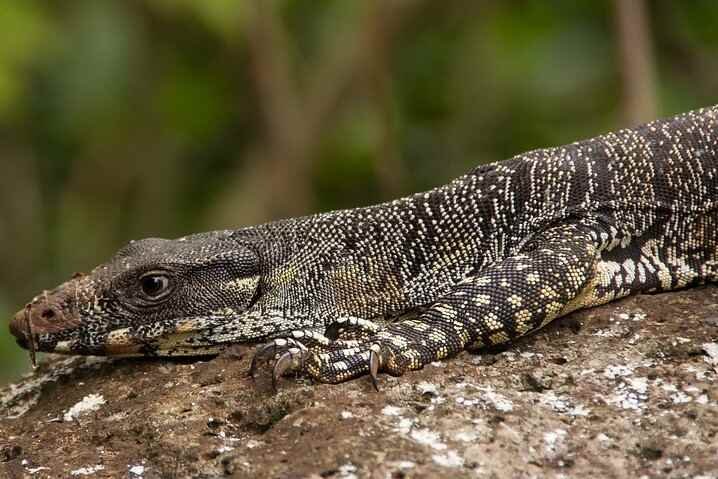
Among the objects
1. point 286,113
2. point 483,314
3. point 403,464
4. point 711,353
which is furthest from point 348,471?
point 286,113

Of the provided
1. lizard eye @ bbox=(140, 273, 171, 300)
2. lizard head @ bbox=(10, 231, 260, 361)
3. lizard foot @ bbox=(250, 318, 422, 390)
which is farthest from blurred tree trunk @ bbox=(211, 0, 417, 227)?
lizard foot @ bbox=(250, 318, 422, 390)

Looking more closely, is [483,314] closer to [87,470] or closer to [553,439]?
[553,439]

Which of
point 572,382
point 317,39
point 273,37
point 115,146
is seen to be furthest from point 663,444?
point 115,146

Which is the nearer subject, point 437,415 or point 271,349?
point 437,415

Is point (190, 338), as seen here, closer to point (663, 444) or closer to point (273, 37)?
point (663, 444)

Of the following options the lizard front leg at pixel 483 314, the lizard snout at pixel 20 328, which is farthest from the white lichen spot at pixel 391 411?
the lizard snout at pixel 20 328

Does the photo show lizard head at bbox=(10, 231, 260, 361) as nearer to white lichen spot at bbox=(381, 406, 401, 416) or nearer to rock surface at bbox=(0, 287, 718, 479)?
rock surface at bbox=(0, 287, 718, 479)
